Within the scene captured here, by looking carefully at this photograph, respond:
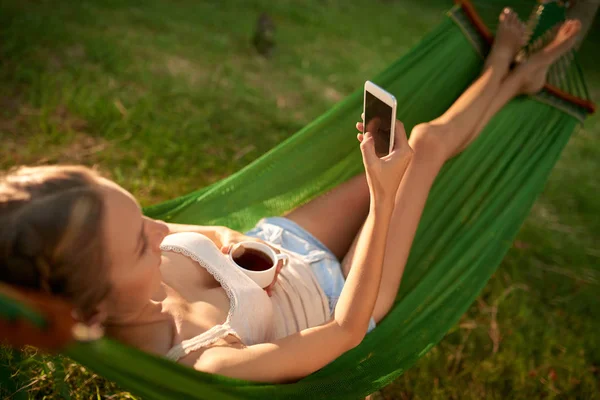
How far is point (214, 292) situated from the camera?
1300mm

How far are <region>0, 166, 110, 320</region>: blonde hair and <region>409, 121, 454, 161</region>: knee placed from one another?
100 cm

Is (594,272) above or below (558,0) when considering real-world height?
below

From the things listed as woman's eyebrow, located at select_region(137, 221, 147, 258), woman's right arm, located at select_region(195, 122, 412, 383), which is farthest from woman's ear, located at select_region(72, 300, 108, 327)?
woman's right arm, located at select_region(195, 122, 412, 383)

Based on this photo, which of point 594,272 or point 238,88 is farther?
point 238,88

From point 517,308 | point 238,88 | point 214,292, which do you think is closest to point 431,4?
point 238,88

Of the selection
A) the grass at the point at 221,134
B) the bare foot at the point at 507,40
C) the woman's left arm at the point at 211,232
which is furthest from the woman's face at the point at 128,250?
the bare foot at the point at 507,40

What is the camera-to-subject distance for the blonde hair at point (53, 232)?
91 centimetres

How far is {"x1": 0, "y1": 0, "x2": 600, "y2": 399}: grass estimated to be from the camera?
6.31 feet

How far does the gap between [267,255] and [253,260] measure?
0.05 meters

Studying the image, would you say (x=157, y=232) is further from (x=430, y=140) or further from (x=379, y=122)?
(x=430, y=140)

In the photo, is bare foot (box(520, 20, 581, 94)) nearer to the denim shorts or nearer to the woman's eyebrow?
the denim shorts

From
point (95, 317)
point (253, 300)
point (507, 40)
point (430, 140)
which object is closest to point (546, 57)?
point (507, 40)

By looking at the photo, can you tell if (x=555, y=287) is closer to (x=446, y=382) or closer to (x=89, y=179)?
(x=446, y=382)

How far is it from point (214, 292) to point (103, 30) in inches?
112
